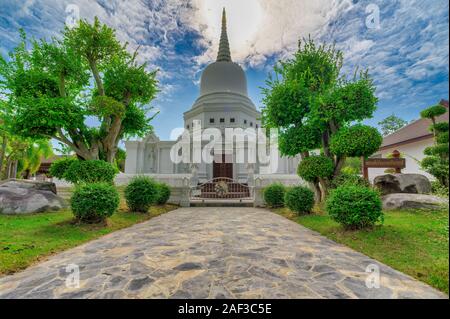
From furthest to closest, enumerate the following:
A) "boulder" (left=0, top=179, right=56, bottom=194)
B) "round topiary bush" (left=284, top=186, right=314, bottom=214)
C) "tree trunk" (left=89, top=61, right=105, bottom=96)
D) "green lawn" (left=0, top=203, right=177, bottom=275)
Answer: "boulder" (left=0, top=179, right=56, bottom=194) → "tree trunk" (left=89, top=61, right=105, bottom=96) → "round topiary bush" (left=284, top=186, right=314, bottom=214) → "green lawn" (left=0, top=203, right=177, bottom=275)

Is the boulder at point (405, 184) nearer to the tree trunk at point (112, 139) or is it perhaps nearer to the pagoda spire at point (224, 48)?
the tree trunk at point (112, 139)

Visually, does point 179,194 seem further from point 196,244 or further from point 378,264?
point 378,264

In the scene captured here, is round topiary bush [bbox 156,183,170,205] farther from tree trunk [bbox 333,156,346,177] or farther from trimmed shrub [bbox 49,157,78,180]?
tree trunk [bbox 333,156,346,177]

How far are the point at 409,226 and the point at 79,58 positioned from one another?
1289 centimetres

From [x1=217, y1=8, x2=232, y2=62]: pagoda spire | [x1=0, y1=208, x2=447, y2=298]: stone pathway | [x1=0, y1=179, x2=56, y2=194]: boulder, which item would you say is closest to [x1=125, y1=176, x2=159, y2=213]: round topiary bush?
[x1=0, y1=208, x2=447, y2=298]: stone pathway

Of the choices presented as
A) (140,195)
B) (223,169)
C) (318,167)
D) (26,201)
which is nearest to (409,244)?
(318,167)

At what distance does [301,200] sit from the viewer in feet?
26.5

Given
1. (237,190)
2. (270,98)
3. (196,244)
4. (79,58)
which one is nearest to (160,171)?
(237,190)

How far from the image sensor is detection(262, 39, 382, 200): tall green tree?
7.61 m

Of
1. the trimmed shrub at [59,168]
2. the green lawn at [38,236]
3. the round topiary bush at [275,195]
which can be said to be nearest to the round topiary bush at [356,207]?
the round topiary bush at [275,195]

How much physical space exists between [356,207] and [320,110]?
4.18m

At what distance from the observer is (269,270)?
330cm

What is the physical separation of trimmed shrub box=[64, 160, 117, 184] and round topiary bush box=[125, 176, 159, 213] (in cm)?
109

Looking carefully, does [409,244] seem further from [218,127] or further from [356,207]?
[218,127]
